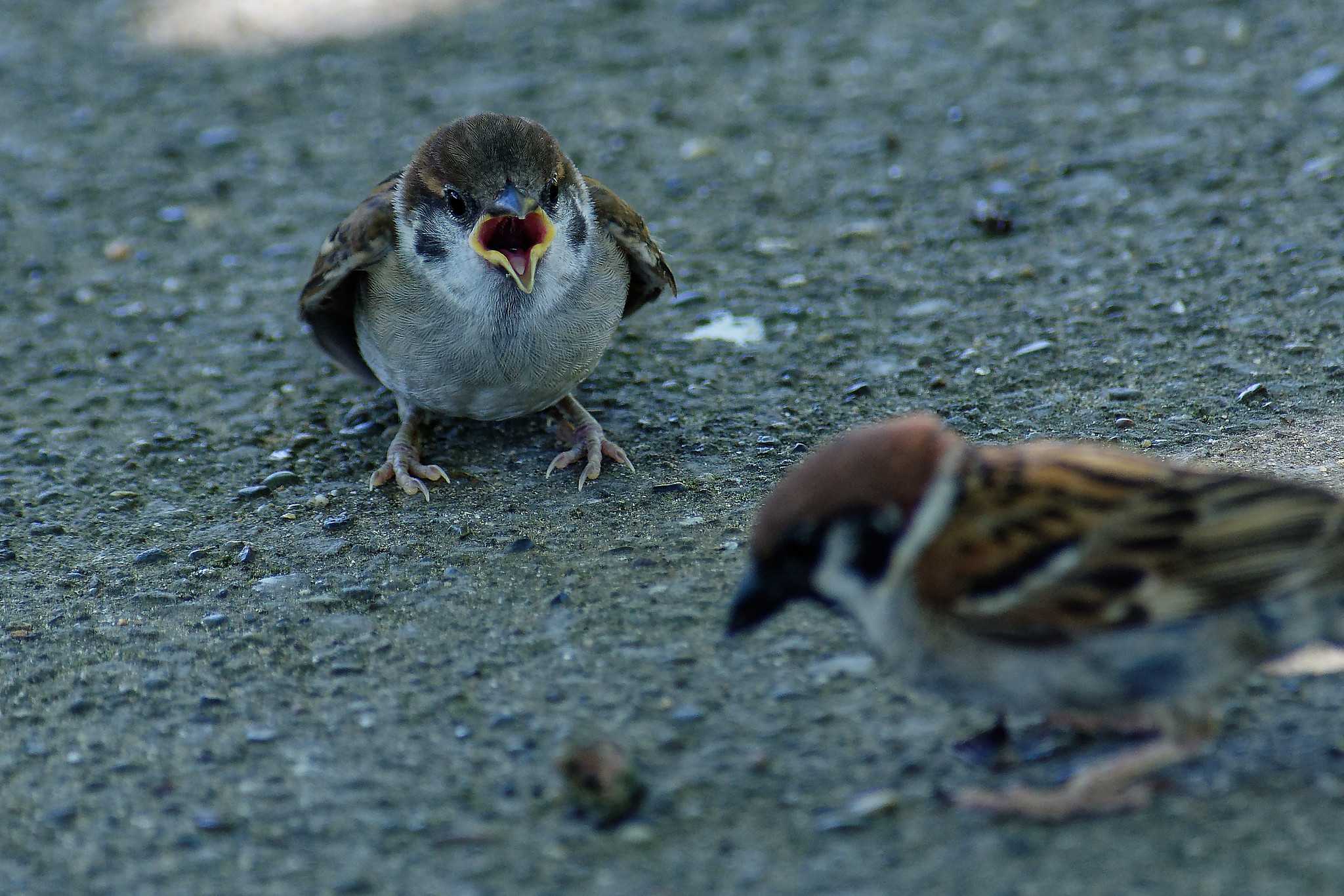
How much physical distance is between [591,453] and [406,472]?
0.59 m

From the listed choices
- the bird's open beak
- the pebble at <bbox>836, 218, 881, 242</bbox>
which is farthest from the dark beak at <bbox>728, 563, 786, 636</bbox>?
the pebble at <bbox>836, 218, 881, 242</bbox>

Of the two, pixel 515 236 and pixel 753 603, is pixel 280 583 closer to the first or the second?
pixel 515 236

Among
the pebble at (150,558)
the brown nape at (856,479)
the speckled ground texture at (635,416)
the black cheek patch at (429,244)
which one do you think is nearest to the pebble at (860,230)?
the speckled ground texture at (635,416)

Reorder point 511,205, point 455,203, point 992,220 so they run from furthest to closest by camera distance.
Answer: point 992,220
point 455,203
point 511,205

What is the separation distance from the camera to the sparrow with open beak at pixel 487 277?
14.4ft

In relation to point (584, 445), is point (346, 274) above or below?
above

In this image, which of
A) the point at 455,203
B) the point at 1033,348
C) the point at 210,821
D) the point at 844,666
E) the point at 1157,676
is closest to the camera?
the point at 1157,676

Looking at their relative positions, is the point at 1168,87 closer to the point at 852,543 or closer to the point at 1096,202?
the point at 1096,202

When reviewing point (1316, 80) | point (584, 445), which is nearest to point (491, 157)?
point (584, 445)

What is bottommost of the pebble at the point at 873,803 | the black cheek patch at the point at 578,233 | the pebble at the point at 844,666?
the pebble at the point at 844,666

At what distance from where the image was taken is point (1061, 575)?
107 inches

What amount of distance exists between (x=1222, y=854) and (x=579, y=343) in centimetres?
249

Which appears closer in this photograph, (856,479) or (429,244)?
(856,479)

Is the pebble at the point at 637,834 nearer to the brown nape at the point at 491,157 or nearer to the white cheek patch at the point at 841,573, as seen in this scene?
the white cheek patch at the point at 841,573
